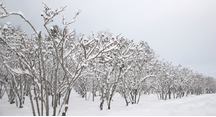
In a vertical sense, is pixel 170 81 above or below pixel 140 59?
below

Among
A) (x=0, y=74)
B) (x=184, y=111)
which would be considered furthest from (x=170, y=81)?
(x=0, y=74)

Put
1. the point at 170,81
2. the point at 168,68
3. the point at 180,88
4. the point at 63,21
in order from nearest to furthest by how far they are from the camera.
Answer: the point at 63,21 < the point at 170,81 < the point at 168,68 < the point at 180,88

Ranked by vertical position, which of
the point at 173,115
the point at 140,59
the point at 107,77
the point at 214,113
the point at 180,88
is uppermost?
the point at 140,59

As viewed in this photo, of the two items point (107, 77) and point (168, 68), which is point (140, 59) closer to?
point (107, 77)

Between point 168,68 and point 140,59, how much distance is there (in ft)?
32.0

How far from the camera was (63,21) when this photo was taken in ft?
11.8

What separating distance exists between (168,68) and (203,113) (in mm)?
15498

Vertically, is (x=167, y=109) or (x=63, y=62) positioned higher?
(x=63, y=62)

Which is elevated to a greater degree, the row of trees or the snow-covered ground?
the row of trees

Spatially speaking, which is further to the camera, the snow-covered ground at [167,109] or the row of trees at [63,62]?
the row of trees at [63,62]

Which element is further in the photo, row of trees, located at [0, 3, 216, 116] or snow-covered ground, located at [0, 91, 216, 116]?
row of trees, located at [0, 3, 216, 116]

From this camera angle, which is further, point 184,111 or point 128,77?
point 128,77

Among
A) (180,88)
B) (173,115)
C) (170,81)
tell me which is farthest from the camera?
(180,88)

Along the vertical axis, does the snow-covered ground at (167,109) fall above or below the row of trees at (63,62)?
below
